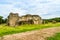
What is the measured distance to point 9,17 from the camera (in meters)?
54.9

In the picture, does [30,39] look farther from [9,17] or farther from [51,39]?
[9,17]

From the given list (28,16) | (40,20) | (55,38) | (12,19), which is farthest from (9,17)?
(55,38)

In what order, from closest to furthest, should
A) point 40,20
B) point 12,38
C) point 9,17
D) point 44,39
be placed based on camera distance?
point 12,38 → point 44,39 → point 9,17 → point 40,20

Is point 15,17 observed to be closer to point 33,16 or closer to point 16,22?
point 16,22

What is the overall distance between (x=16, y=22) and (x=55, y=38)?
30.3m

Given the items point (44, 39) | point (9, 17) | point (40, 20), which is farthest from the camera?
point (40, 20)

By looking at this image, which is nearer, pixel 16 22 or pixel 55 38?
pixel 55 38

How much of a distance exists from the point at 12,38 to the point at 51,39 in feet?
15.0

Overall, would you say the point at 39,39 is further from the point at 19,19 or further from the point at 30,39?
the point at 19,19

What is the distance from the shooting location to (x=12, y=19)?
5491cm

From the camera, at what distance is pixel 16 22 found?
181ft

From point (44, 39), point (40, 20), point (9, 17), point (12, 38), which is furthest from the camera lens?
point (40, 20)

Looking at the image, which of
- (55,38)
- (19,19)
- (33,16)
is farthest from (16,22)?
(55,38)

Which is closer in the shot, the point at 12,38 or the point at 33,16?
the point at 12,38
